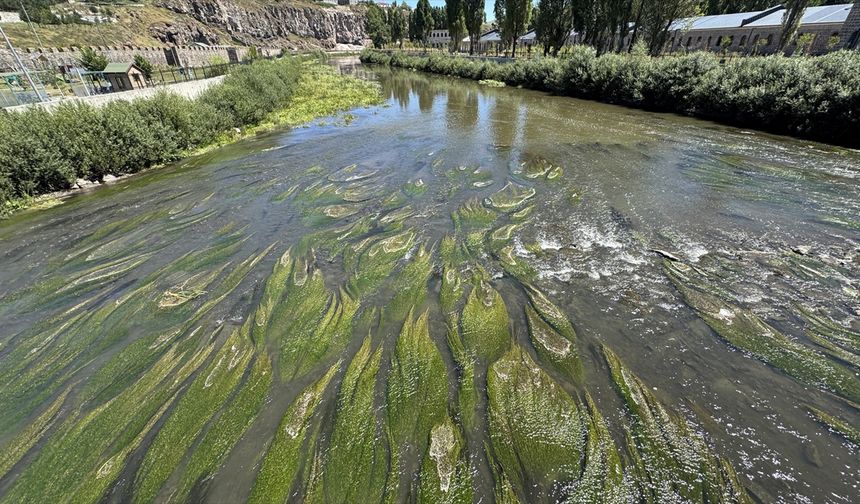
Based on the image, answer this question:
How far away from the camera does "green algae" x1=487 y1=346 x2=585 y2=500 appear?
3.27m

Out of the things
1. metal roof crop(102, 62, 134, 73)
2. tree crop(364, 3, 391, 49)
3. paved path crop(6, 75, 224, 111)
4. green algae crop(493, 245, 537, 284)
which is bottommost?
green algae crop(493, 245, 537, 284)

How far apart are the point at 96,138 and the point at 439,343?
13591mm

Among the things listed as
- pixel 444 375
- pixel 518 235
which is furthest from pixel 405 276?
pixel 518 235

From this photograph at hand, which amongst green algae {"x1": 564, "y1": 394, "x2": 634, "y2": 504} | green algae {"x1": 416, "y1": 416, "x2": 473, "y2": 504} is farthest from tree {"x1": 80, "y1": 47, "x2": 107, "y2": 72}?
green algae {"x1": 564, "y1": 394, "x2": 634, "y2": 504}

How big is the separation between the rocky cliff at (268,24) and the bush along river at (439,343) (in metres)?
84.7

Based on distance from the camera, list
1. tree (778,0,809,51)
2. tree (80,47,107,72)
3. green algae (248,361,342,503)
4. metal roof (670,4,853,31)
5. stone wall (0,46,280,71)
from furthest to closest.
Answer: metal roof (670,4,853,31), stone wall (0,46,280,71), tree (778,0,809,51), tree (80,47,107,72), green algae (248,361,342,503)

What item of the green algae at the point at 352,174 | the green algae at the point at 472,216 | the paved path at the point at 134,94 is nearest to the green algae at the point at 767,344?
the green algae at the point at 472,216

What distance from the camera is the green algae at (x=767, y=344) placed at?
419 centimetres

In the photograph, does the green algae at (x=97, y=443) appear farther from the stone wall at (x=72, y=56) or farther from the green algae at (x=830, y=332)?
the stone wall at (x=72, y=56)

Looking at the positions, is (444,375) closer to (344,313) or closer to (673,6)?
(344,313)

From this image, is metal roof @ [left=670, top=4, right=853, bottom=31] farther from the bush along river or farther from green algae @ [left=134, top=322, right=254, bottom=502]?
green algae @ [left=134, top=322, right=254, bottom=502]

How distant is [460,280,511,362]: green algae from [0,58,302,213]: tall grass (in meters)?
12.5

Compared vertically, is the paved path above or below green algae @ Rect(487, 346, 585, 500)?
above

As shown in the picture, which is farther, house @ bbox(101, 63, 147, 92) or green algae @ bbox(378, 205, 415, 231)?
house @ bbox(101, 63, 147, 92)
